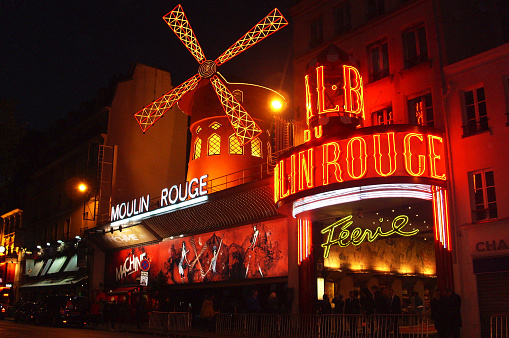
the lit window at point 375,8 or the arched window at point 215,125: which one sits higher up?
the lit window at point 375,8

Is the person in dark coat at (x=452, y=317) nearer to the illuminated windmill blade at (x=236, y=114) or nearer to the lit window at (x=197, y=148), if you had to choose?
the illuminated windmill blade at (x=236, y=114)

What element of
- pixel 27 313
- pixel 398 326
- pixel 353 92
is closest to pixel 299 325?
Result: pixel 398 326

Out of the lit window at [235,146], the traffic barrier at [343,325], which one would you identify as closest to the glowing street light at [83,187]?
the lit window at [235,146]

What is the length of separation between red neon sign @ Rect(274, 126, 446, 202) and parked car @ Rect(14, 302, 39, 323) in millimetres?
18073

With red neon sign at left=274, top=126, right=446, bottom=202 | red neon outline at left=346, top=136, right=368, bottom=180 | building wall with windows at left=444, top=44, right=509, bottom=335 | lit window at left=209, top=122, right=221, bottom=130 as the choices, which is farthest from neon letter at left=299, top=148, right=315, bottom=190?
lit window at left=209, top=122, right=221, bottom=130

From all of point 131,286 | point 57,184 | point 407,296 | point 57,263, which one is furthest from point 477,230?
point 57,184

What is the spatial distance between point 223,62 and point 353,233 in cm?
1308

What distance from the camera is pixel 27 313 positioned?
90.3 ft

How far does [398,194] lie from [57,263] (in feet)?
A: 106

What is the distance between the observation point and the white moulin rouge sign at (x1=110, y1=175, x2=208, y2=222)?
78.2 ft

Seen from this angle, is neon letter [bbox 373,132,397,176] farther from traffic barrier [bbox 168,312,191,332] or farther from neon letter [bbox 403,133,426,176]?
traffic barrier [bbox 168,312,191,332]

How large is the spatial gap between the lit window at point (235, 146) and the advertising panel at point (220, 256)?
4.86m

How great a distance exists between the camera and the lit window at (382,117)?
17625mm

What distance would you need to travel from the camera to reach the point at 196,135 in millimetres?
28453
